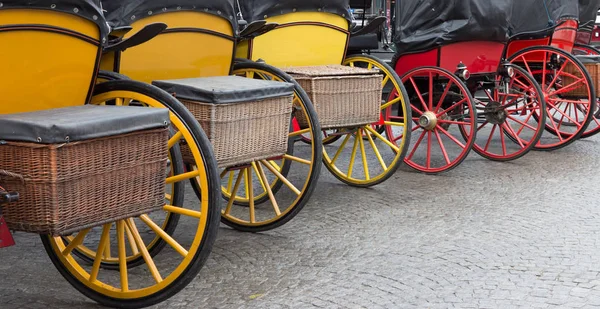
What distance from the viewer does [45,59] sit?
3082 mm

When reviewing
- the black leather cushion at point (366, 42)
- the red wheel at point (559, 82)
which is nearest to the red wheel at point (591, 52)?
the red wheel at point (559, 82)

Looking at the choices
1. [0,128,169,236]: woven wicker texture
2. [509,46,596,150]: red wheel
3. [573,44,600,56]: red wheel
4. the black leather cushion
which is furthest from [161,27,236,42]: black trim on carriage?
[573,44,600,56]: red wheel

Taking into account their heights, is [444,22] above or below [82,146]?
above

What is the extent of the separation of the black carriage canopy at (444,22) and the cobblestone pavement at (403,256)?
1.11 meters

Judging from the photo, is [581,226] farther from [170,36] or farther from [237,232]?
[170,36]

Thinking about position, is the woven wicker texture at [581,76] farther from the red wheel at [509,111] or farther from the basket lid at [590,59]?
the basket lid at [590,59]

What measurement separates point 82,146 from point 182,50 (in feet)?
4.78

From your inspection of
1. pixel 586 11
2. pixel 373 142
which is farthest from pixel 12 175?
pixel 586 11

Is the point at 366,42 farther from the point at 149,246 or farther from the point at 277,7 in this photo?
the point at 149,246

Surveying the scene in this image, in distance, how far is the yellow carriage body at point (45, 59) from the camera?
2.97m

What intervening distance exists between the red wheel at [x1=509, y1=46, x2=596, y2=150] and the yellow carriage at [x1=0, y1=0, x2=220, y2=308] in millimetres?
4343

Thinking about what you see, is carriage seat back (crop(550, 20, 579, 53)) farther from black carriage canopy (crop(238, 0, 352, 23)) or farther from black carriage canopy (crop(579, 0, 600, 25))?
black carriage canopy (crop(238, 0, 352, 23))

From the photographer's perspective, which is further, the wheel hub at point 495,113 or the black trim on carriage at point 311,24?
the wheel hub at point 495,113

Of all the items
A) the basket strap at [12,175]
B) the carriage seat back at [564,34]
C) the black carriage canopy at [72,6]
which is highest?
the black carriage canopy at [72,6]
